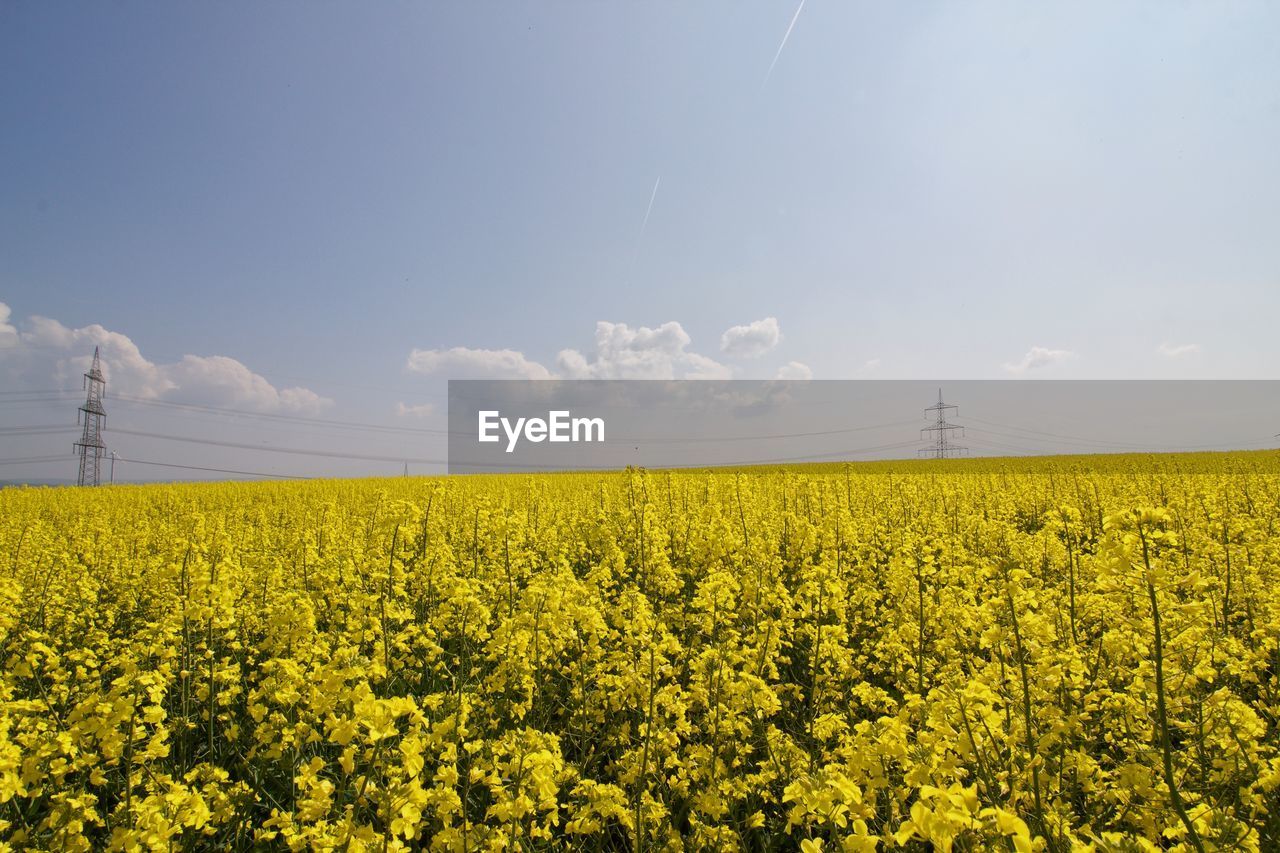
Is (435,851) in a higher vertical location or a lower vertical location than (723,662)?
lower

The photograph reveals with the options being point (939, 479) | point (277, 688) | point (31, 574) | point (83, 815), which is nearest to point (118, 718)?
point (83, 815)

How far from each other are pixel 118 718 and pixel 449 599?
1.97m

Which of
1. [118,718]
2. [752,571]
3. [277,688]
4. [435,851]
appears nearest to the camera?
[435,851]

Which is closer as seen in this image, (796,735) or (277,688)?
(277,688)

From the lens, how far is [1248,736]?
2820 mm

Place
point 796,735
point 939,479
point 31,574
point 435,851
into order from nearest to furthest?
1. point 435,851
2. point 796,735
3. point 31,574
4. point 939,479

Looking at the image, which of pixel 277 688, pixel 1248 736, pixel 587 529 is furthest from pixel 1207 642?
pixel 587 529

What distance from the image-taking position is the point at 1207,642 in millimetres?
3785

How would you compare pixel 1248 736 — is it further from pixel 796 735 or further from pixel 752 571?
pixel 752 571

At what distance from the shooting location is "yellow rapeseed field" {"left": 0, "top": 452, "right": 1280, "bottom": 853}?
2.35 meters

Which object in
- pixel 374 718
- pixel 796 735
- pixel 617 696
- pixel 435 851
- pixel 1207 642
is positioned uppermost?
pixel 374 718

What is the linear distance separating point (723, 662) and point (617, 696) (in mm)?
718

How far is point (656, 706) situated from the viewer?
346 cm

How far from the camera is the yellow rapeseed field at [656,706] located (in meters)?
2.35
